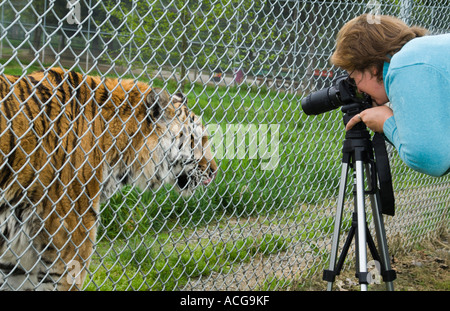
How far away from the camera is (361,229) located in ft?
7.22

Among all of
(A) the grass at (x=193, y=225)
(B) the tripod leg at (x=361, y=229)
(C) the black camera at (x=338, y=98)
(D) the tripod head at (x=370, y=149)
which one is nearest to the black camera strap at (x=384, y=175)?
(D) the tripod head at (x=370, y=149)

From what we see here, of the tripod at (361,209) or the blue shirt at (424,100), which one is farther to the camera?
the tripod at (361,209)

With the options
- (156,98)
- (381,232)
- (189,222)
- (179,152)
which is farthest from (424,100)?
(179,152)

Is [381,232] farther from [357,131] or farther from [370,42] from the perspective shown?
[370,42]

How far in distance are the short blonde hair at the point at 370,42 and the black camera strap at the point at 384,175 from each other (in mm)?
313

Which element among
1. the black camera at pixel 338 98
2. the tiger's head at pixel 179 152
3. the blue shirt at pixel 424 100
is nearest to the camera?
the blue shirt at pixel 424 100

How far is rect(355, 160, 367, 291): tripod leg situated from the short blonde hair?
473 millimetres

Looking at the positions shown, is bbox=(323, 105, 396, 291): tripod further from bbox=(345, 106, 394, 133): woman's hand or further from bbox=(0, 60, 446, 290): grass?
bbox=(0, 60, 446, 290): grass

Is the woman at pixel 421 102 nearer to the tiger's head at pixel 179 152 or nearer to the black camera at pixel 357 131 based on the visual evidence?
the black camera at pixel 357 131

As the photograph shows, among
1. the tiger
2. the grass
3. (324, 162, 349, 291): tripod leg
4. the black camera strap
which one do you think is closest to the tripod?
(324, 162, 349, 291): tripod leg

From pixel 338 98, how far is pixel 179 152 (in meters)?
1.27

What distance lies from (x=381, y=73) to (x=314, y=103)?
1.57 ft

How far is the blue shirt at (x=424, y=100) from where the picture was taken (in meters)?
1.72
